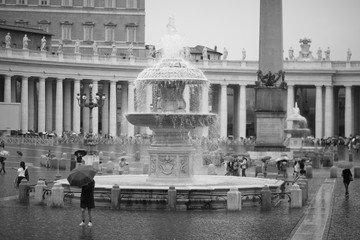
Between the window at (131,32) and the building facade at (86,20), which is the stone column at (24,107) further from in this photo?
the window at (131,32)

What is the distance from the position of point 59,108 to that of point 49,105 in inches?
189

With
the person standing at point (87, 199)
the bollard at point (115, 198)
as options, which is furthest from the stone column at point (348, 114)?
the person standing at point (87, 199)

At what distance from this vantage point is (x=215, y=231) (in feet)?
75.4

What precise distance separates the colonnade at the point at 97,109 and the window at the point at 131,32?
511 inches

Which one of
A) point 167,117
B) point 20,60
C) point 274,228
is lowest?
point 274,228

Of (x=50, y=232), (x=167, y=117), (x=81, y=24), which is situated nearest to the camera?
(x=50, y=232)

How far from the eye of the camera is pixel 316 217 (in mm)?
26328

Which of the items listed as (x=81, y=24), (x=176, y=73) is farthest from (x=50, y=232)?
(x=81, y=24)

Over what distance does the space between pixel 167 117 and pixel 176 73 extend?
2.04 m

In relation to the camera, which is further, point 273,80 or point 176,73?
point 273,80

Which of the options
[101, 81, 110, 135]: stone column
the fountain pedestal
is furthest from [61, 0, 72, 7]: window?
→ the fountain pedestal

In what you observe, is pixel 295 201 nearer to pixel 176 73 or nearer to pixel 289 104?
pixel 176 73

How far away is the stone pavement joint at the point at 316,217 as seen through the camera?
22.5 meters

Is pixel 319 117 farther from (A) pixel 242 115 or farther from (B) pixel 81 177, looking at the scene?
(B) pixel 81 177
